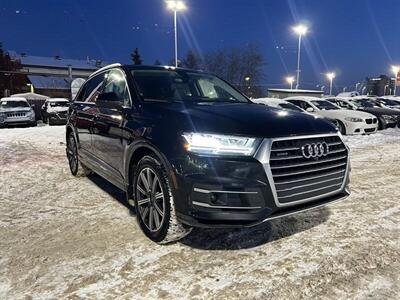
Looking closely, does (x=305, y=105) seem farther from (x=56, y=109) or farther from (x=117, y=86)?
(x=56, y=109)

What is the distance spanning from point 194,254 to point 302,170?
4.00ft

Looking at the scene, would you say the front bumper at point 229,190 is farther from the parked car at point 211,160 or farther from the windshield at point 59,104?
the windshield at point 59,104

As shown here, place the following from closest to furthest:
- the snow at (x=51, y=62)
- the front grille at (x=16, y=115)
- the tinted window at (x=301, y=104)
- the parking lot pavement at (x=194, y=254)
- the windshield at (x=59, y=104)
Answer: the parking lot pavement at (x=194, y=254) → the tinted window at (x=301, y=104) → the front grille at (x=16, y=115) → the windshield at (x=59, y=104) → the snow at (x=51, y=62)

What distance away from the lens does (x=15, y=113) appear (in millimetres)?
19250

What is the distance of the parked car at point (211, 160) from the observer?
2961 millimetres

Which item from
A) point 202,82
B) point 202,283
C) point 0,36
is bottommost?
point 202,283

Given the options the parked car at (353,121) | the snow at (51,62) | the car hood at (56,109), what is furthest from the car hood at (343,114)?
the snow at (51,62)

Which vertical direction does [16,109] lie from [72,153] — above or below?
above

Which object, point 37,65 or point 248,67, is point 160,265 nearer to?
point 248,67

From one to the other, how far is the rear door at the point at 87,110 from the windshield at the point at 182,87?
92 centimetres

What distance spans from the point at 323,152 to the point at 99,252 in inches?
88.2

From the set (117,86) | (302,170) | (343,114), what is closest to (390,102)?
(343,114)

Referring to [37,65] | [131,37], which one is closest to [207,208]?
[37,65]

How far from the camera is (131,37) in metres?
172
